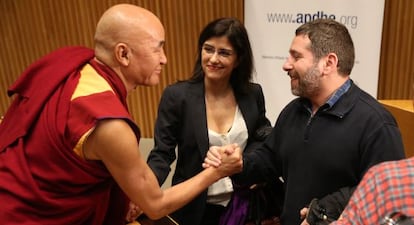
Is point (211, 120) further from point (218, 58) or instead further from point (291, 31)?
point (291, 31)

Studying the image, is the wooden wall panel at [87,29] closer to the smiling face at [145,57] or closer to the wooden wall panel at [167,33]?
the wooden wall panel at [167,33]

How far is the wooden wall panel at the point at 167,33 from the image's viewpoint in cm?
323

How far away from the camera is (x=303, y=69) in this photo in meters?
1.48

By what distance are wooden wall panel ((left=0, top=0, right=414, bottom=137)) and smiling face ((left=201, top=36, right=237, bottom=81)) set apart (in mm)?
1567

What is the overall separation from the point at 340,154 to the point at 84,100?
832mm

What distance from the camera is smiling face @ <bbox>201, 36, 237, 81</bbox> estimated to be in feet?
6.23

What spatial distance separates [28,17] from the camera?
372 centimetres

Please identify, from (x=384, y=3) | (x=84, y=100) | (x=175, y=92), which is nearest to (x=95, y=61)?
(x=84, y=100)

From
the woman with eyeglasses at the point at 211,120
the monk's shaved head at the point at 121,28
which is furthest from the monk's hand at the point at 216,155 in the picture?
the monk's shaved head at the point at 121,28

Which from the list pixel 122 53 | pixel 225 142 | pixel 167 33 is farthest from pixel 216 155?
pixel 167 33

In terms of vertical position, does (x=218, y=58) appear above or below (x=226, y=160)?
above

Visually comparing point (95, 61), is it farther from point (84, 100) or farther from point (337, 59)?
point (337, 59)

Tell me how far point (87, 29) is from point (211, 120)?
220cm

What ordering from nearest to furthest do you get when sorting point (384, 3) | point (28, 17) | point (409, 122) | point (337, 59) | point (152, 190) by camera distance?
point (152, 190) → point (337, 59) → point (409, 122) → point (384, 3) → point (28, 17)
